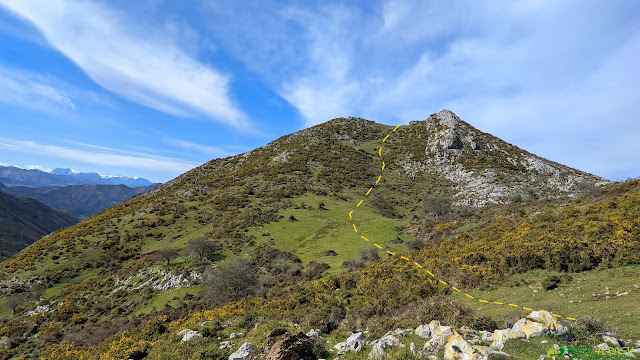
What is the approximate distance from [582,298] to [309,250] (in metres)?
31.4

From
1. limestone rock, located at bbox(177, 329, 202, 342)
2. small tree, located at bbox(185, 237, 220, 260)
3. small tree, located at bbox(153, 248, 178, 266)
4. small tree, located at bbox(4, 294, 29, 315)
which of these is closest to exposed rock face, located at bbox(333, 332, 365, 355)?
limestone rock, located at bbox(177, 329, 202, 342)

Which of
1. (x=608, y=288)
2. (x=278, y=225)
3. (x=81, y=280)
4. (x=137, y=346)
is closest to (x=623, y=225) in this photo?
(x=608, y=288)

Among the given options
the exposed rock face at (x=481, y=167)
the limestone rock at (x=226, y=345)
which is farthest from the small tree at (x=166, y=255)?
the exposed rock face at (x=481, y=167)

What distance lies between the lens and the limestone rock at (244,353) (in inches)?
434

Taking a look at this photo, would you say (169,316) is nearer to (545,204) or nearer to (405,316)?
(405,316)

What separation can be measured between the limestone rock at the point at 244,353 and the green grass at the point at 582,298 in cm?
1117

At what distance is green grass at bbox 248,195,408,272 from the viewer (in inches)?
1480

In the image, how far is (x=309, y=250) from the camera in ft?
131

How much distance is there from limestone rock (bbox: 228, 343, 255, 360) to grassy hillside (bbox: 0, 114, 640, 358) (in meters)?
1.63

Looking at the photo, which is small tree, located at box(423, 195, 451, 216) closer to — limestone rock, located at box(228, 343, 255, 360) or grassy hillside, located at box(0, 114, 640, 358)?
grassy hillside, located at box(0, 114, 640, 358)

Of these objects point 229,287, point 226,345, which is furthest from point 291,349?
point 229,287

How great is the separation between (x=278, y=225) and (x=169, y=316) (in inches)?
1003

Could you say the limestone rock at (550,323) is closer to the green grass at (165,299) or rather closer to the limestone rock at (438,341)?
the limestone rock at (438,341)

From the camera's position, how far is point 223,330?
53.8ft
